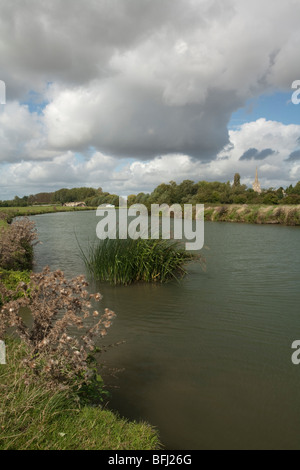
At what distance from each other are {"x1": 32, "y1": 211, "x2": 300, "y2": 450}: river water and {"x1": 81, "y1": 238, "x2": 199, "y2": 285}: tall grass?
1.51ft

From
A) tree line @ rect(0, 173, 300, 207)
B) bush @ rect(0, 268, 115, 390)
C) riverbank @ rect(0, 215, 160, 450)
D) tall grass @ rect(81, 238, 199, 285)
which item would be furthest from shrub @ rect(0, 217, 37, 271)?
tree line @ rect(0, 173, 300, 207)

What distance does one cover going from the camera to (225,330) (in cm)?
691

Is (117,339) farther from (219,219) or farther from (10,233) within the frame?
(219,219)

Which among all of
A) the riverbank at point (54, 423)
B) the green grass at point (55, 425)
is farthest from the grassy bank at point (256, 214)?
the green grass at point (55, 425)

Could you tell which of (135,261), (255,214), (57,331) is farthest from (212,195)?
(57,331)

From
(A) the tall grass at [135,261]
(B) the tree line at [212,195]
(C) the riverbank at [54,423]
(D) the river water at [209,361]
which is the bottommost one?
(D) the river water at [209,361]

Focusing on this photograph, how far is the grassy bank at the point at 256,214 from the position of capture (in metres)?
33.8

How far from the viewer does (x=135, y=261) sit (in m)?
10.7

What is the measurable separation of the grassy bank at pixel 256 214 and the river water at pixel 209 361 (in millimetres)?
24878

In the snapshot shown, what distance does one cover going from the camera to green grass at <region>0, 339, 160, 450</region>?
2953 mm

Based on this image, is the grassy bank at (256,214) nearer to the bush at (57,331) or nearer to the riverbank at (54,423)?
the bush at (57,331)

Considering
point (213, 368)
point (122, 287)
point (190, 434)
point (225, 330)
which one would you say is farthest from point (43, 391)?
point (122, 287)

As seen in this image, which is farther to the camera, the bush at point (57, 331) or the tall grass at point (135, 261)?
the tall grass at point (135, 261)

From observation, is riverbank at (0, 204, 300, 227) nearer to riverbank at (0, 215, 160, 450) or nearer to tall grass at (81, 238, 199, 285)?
tall grass at (81, 238, 199, 285)
